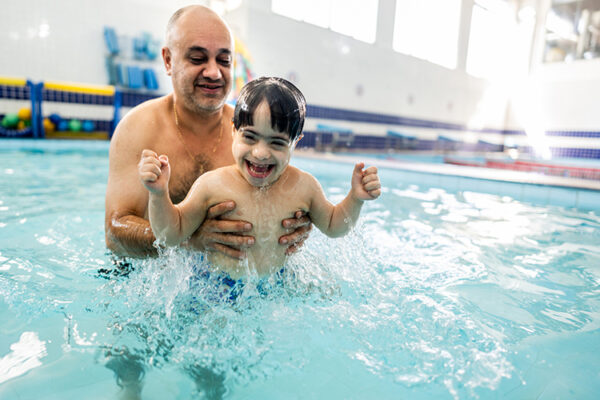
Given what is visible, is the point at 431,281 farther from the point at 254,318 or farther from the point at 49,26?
the point at 49,26

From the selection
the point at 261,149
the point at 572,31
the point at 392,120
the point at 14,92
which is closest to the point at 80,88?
the point at 14,92

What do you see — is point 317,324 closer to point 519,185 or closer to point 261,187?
point 261,187

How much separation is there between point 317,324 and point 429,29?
13.3 m

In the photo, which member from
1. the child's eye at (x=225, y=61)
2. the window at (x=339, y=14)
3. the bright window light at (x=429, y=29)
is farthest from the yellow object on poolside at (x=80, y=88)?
the bright window light at (x=429, y=29)

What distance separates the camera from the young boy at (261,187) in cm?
134

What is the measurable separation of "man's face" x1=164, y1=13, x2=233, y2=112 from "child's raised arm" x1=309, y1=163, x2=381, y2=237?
0.70 metres

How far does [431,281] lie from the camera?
7.07 feet

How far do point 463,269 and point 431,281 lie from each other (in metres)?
0.39

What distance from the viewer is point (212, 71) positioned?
180cm

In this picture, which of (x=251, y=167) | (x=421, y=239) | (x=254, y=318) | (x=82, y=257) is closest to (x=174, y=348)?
(x=254, y=318)

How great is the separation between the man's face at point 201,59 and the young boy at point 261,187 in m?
0.49

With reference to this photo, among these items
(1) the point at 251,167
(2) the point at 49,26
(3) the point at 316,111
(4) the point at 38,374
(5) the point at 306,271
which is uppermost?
(2) the point at 49,26

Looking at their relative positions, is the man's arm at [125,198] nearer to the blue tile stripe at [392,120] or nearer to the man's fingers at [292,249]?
the man's fingers at [292,249]

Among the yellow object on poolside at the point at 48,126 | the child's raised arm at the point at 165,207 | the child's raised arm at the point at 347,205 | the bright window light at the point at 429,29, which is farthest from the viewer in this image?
the bright window light at the point at 429,29
